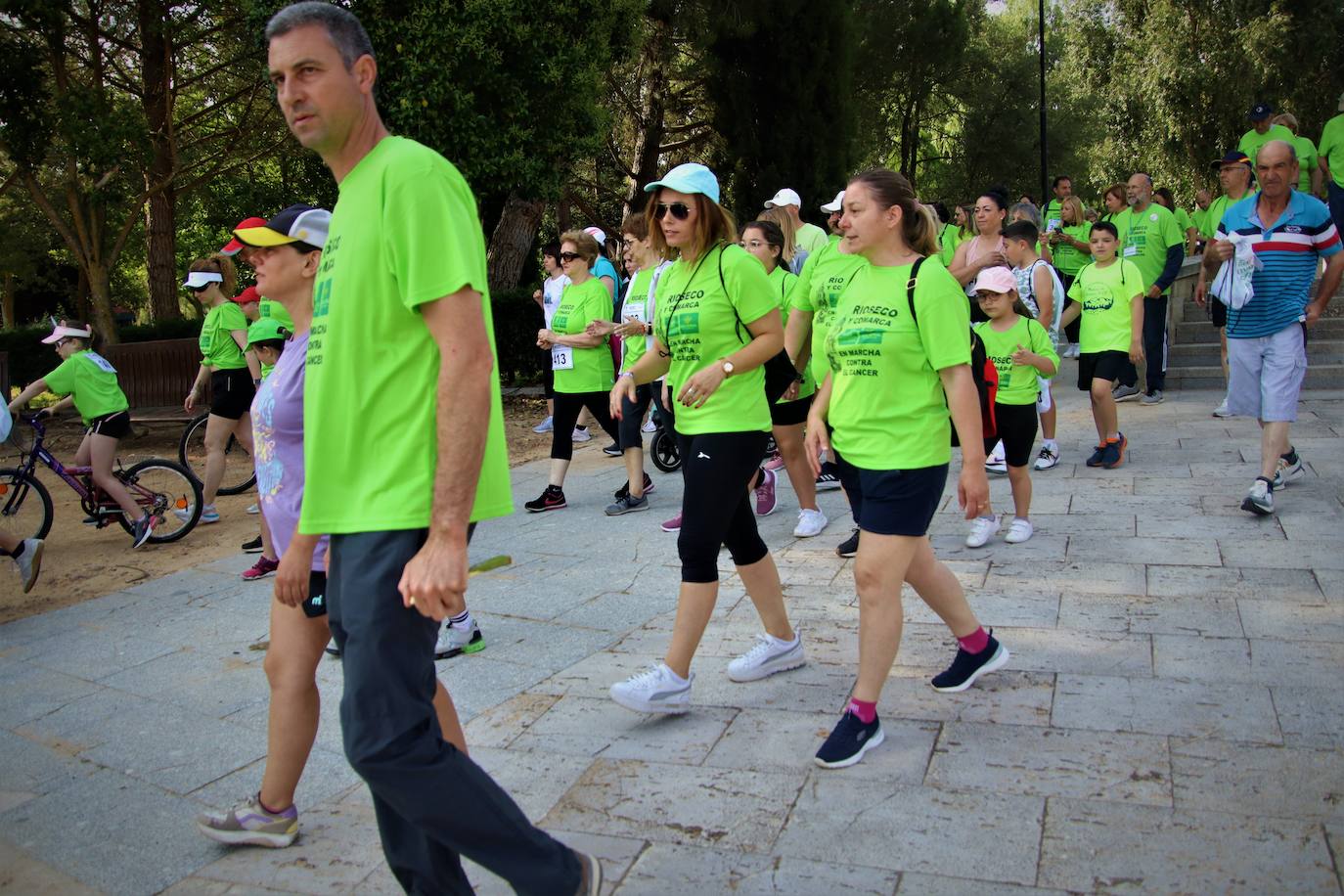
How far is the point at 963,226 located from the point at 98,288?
1159 centimetres

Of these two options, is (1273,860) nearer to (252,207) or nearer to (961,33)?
(252,207)

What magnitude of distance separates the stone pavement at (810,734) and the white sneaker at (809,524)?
477mm

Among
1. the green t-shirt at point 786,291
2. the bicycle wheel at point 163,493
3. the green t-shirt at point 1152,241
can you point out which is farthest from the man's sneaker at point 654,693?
the green t-shirt at point 1152,241

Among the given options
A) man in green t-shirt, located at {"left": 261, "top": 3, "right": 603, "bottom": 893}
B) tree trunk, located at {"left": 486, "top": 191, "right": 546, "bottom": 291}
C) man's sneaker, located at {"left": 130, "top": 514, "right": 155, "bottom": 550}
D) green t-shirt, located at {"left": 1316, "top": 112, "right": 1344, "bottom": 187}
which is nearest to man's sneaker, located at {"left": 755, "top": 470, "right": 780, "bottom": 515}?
man's sneaker, located at {"left": 130, "top": 514, "right": 155, "bottom": 550}

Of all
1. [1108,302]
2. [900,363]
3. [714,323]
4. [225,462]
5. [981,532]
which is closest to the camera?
[900,363]

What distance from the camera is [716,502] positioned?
3.86 meters

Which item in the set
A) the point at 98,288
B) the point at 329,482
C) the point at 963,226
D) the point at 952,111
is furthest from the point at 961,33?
the point at 329,482

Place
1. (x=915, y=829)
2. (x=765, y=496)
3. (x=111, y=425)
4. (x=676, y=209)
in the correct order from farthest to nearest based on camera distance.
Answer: (x=111, y=425) → (x=765, y=496) → (x=676, y=209) → (x=915, y=829)

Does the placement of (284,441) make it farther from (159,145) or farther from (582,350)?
(159,145)

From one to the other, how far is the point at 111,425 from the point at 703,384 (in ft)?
18.7

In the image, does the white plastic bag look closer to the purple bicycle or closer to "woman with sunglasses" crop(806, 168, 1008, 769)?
"woman with sunglasses" crop(806, 168, 1008, 769)

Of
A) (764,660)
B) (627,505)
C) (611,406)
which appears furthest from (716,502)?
(627,505)

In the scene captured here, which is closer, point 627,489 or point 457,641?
point 457,641

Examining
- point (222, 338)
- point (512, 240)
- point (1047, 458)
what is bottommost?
point (1047, 458)
